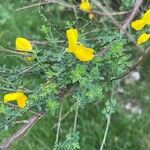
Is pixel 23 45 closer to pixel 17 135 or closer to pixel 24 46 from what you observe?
pixel 24 46

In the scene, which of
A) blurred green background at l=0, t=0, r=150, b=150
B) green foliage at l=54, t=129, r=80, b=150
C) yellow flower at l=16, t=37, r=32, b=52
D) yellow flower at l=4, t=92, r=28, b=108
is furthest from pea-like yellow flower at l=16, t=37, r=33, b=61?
blurred green background at l=0, t=0, r=150, b=150

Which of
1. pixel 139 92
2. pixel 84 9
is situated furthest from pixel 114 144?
pixel 84 9

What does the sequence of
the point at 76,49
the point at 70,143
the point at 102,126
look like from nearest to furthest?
the point at 76,49, the point at 70,143, the point at 102,126

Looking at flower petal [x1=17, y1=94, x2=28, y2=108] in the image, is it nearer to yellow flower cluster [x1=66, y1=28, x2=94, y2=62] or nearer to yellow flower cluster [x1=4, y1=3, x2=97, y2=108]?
yellow flower cluster [x1=4, y1=3, x2=97, y2=108]

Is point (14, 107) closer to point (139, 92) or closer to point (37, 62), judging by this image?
point (37, 62)

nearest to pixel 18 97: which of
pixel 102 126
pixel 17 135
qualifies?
pixel 17 135

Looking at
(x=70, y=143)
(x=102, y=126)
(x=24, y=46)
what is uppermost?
(x=24, y=46)

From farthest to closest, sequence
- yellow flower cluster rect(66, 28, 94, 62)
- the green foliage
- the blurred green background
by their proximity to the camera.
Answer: the blurred green background < the green foliage < yellow flower cluster rect(66, 28, 94, 62)

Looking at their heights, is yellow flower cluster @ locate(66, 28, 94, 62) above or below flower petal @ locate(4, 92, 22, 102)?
above
